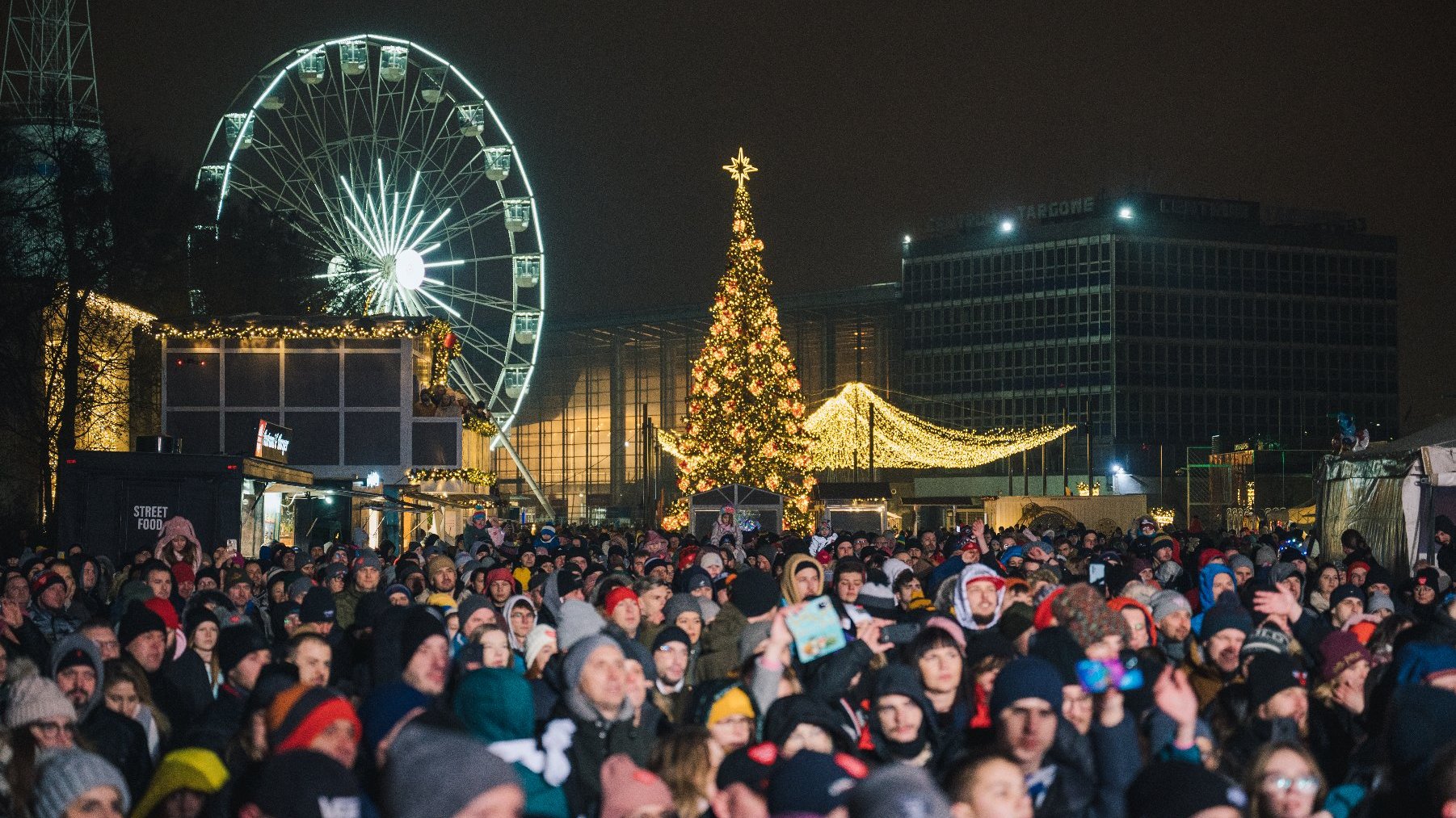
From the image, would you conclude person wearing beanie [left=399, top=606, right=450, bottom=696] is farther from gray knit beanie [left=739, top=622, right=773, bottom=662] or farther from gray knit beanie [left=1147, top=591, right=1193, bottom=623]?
gray knit beanie [left=1147, top=591, right=1193, bottom=623]

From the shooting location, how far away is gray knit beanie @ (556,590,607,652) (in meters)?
9.64

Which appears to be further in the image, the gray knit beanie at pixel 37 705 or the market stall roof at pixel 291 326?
the market stall roof at pixel 291 326

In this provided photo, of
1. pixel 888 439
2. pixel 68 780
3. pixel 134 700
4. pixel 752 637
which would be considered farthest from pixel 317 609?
pixel 888 439

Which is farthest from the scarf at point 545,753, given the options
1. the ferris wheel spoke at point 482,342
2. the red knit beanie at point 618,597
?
the ferris wheel spoke at point 482,342

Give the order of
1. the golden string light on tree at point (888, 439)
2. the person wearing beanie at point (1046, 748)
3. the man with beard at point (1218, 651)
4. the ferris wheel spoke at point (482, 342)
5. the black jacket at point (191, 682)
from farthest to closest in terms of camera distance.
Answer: the golden string light on tree at point (888, 439) < the ferris wheel spoke at point (482, 342) < the black jacket at point (191, 682) < the man with beard at point (1218, 651) < the person wearing beanie at point (1046, 748)

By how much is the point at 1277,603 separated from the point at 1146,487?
97390 mm

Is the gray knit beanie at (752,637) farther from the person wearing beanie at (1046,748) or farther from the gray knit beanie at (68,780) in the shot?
the gray knit beanie at (68,780)

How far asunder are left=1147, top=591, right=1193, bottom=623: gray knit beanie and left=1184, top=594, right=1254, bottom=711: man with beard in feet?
5.79

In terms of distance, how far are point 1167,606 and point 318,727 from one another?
6623 mm

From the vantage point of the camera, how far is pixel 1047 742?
6.75 meters

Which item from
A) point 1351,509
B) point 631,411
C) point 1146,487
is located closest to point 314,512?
point 1351,509

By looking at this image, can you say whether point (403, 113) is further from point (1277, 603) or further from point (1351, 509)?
point (1277, 603)

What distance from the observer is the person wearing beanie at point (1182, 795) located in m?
5.46

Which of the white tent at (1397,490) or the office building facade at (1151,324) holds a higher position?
the office building facade at (1151,324)
